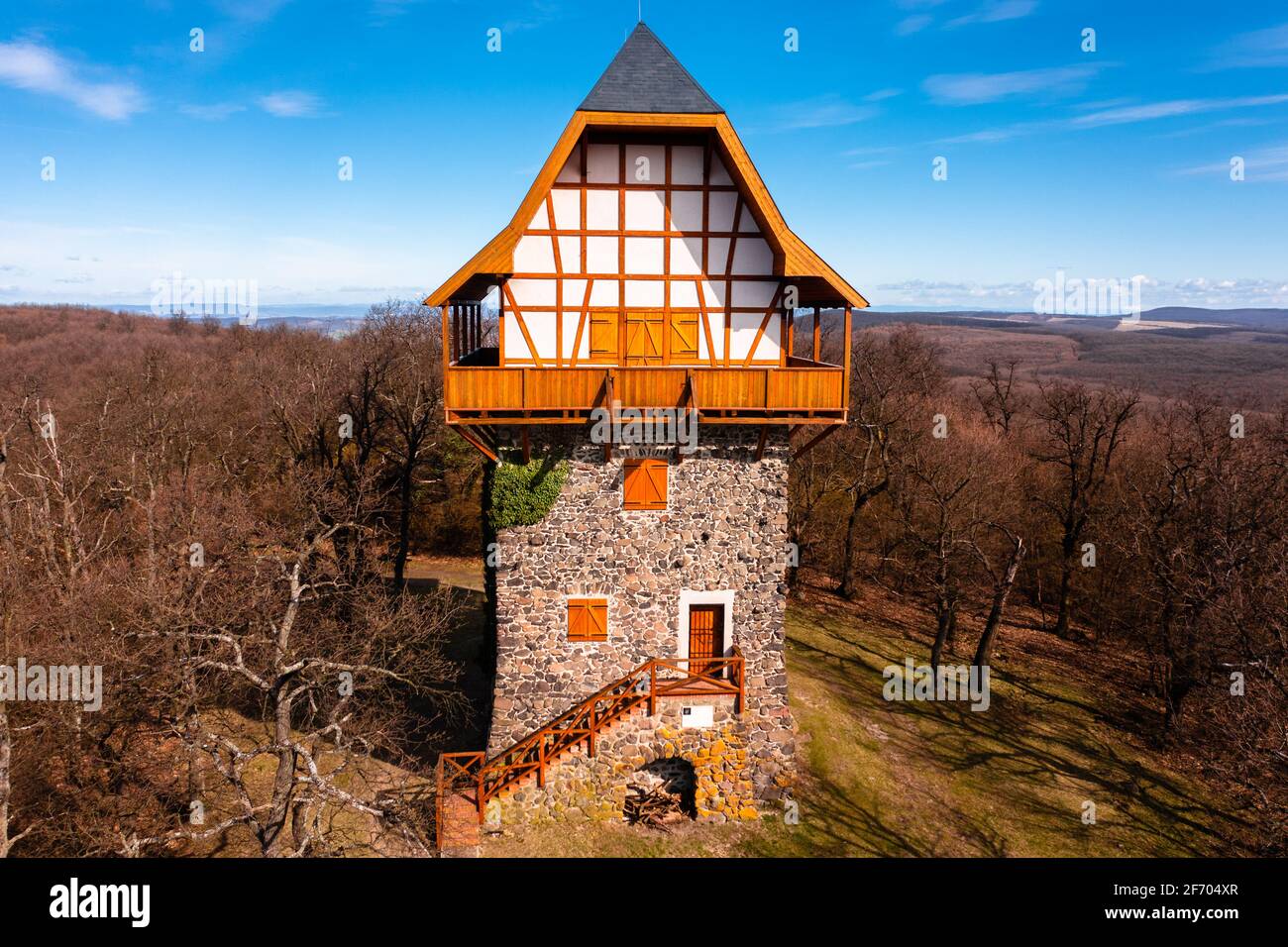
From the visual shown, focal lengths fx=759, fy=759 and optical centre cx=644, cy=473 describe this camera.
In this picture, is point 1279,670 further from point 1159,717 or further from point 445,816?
point 445,816

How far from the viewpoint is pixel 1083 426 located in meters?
30.9

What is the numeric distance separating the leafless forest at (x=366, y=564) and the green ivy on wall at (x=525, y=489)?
3.86 metres

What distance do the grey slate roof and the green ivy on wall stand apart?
7.33 m

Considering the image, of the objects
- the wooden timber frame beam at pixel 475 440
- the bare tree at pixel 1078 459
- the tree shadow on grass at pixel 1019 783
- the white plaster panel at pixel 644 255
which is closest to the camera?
the wooden timber frame beam at pixel 475 440

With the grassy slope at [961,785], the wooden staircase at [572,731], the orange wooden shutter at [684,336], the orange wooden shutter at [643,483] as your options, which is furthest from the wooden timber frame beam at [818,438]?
the grassy slope at [961,785]

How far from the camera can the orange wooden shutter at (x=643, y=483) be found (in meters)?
16.8

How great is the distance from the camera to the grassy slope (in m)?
16.5

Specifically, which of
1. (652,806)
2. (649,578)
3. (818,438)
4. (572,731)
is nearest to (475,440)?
(649,578)

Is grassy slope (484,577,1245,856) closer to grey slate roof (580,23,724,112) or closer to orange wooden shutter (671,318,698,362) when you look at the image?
orange wooden shutter (671,318,698,362)

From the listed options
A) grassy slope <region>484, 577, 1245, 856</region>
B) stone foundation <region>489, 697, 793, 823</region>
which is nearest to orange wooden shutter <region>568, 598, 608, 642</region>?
stone foundation <region>489, 697, 793, 823</region>

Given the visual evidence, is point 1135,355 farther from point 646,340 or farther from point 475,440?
point 475,440

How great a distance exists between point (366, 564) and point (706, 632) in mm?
13747

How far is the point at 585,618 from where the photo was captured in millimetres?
16875

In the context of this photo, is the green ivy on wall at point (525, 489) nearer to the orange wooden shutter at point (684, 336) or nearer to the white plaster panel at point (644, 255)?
the orange wooden shutter at point (684, 336)
